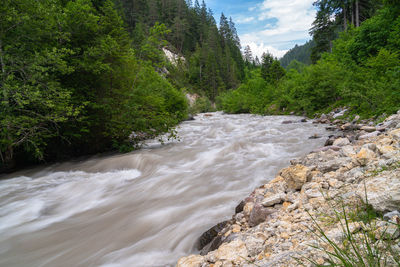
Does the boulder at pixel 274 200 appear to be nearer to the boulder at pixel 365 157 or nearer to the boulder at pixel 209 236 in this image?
the boulder at pixel 209 236

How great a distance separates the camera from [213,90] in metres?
57.0

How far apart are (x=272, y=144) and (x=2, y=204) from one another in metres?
9.04

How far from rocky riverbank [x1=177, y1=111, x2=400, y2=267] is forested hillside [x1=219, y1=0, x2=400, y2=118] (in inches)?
291

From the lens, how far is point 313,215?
6.95 feet

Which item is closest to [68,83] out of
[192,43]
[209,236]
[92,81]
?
[92,81]

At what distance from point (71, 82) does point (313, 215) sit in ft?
30.3

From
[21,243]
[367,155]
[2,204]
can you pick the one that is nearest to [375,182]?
[367,155]

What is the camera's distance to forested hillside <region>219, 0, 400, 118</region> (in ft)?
31.3

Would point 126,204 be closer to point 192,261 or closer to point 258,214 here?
point 192,261

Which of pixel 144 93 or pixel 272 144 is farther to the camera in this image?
pixel 144 93

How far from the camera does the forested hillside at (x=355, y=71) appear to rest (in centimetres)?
954

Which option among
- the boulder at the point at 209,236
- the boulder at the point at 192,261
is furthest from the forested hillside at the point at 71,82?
the boulder at the point at 192,261

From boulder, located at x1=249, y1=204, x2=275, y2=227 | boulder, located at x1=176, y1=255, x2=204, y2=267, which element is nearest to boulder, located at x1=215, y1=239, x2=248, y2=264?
boulder, located at x1=176, y1=255, x2=204, y2=267

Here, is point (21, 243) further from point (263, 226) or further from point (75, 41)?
point (75, 41)
